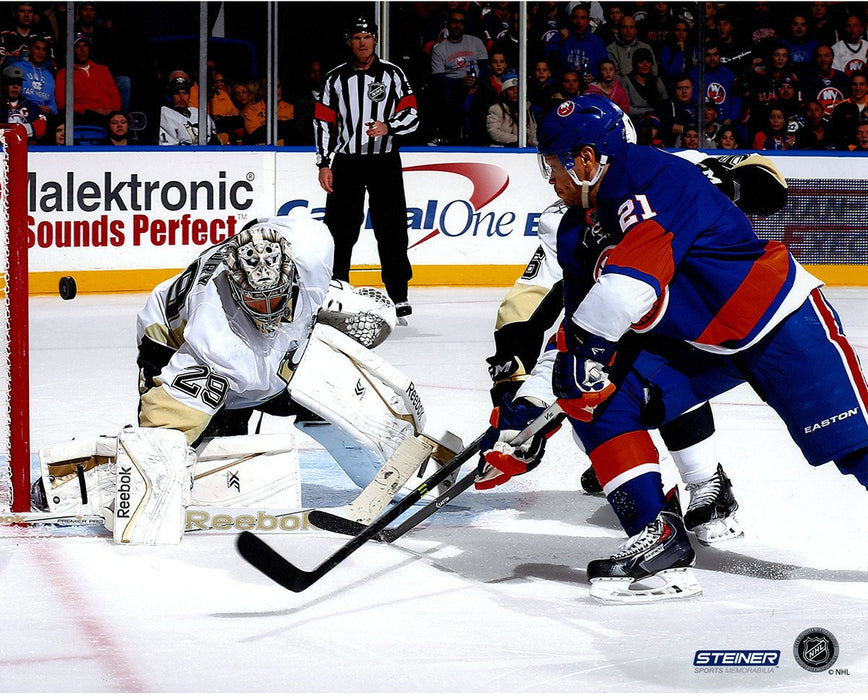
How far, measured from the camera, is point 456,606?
7.98 ft

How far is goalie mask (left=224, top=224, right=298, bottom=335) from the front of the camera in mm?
2889

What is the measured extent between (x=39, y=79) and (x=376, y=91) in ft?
6.32

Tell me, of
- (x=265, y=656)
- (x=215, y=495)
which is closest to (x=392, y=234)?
(x=215, y=495)

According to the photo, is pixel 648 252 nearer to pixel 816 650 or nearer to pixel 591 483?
pixel 816 650

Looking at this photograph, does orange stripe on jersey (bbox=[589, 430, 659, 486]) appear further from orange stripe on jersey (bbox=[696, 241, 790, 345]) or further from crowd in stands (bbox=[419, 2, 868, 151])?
crowd in stands (bbox=[419, 2, 868, 151])

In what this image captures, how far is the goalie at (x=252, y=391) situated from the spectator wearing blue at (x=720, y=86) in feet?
18.6

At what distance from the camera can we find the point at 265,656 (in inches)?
84.5

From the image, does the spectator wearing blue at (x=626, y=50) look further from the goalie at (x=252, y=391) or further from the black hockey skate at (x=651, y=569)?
the black hockey skate at (x=651, y=569)

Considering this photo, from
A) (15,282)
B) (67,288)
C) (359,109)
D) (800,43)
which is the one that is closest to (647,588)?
(15,282)

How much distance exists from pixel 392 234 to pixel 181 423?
150 inches

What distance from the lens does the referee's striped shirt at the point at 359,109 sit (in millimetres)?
6695

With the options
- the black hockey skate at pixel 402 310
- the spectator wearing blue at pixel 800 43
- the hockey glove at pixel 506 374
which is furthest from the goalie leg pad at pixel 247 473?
the spectator wearing blue at pixel 800 43

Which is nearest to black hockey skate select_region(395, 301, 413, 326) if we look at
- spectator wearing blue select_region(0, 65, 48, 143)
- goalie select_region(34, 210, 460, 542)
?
spectator wearing blue select_region(0, 65, 48, 143)

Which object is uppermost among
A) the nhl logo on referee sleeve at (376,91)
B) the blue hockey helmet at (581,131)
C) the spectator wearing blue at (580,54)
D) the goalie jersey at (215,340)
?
the spectator wearing blue at (580,54)
